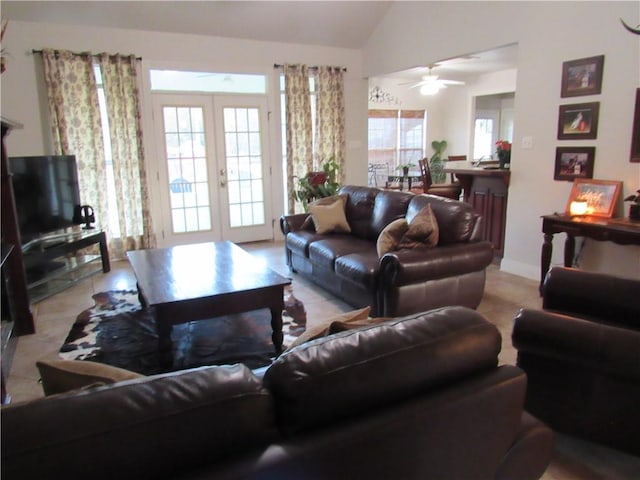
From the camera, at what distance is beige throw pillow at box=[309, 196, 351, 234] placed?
4516mm

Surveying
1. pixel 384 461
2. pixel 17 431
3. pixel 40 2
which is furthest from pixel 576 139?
pixel 40 2

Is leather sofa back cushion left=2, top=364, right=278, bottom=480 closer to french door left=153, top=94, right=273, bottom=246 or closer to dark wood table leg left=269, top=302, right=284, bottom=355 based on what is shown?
dark wood table leg left=269, top=302, right=284, bottom=355

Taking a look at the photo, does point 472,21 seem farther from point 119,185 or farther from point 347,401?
point 347,401

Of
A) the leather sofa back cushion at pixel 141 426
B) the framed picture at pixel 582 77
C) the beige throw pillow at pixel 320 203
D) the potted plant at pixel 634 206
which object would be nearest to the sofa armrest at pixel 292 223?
the beige throw pillow at pixel 320 203

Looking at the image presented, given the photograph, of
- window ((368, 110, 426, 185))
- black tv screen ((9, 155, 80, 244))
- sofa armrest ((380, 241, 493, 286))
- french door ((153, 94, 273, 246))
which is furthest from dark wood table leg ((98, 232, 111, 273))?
window ((368, 110, 426, 185))

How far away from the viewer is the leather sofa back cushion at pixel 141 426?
791 mm

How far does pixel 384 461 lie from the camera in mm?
1065

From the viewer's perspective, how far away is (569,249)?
384 cm

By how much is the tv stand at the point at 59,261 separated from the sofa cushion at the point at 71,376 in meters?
3.32

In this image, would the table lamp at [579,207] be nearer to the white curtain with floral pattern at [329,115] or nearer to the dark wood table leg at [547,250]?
the dark wood table leg at [547,250]

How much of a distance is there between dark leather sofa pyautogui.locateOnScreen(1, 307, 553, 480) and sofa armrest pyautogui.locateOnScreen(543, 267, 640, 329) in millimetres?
1151

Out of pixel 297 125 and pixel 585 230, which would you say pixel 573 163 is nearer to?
pixel 585 230

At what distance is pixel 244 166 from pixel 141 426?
223 inches

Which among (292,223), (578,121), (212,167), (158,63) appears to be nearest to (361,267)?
(292,223)
